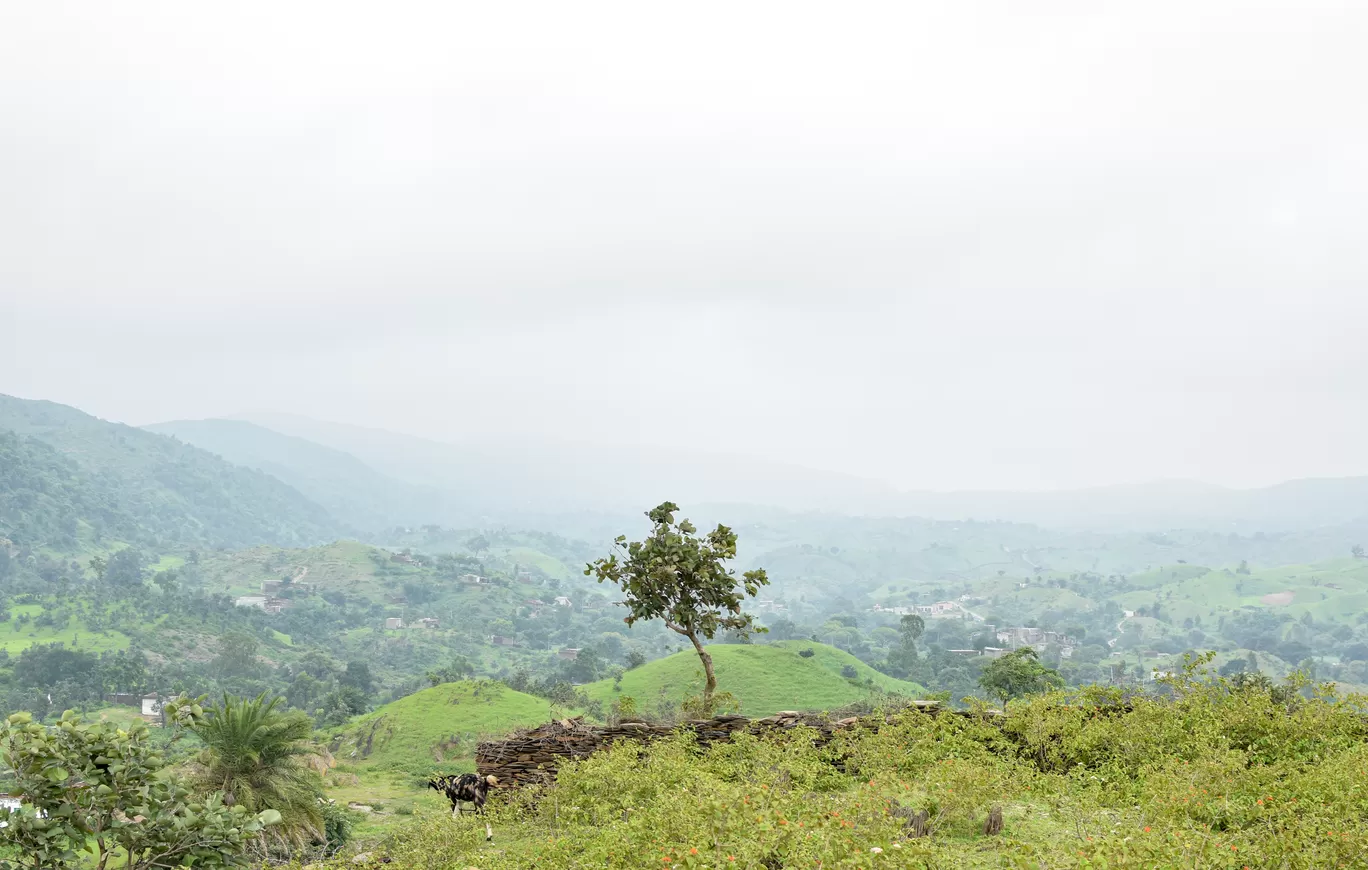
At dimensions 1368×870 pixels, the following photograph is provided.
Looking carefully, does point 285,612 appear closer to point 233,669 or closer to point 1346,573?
point 233,669

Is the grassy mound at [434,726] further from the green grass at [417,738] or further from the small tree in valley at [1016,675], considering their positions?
the small tree in valley at [1016,675]

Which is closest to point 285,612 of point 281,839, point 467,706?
point 467,706

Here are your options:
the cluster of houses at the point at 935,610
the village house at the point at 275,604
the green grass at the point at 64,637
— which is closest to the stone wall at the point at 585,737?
the green grass at the point at 64,637

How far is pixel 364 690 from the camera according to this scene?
69625 mm

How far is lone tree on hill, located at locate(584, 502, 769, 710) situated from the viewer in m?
17.3

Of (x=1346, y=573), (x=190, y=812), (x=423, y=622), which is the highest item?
(x=190, y=812)

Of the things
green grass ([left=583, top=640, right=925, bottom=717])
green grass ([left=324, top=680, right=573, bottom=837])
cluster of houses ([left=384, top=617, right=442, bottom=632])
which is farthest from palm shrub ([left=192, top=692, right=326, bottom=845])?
cluster of houses ([left=384, top=617, right=442, bottom=632])

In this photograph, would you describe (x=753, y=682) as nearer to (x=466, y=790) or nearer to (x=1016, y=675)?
(x=1016, y=675)

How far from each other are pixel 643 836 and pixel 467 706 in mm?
29927

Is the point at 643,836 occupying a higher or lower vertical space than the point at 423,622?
higher

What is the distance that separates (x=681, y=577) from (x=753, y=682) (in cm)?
3148

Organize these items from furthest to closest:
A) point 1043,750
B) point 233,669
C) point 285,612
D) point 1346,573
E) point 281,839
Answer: point 1346,573 < point 285,612 < point 233,669 < point 281,839 < point 1043,750

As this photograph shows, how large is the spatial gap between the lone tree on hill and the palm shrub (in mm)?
6332

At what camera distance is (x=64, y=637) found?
284ft
